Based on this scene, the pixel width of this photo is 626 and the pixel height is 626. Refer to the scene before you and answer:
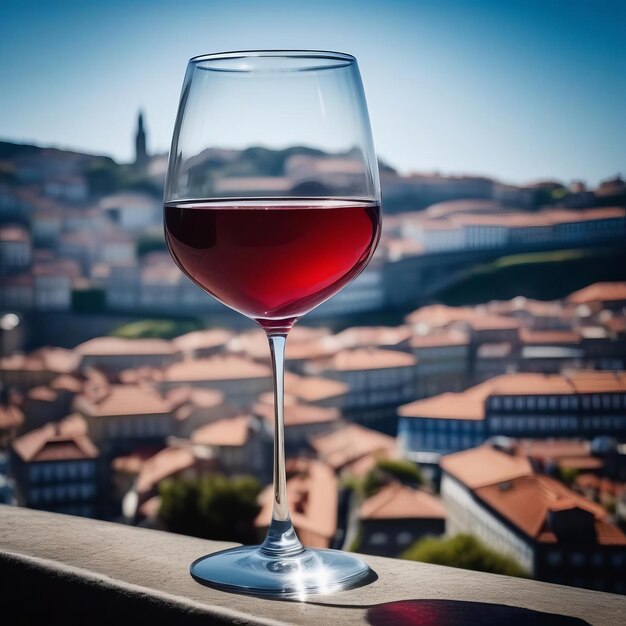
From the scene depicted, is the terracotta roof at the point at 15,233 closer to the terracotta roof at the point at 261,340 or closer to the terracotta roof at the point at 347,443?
the terracotta roof at the point at 261,340

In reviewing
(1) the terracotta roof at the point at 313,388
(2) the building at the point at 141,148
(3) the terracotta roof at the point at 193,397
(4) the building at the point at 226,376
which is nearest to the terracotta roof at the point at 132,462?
(3) the terracotta roof at the point at 193,397

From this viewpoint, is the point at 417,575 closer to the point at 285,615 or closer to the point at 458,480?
the point at 285,615

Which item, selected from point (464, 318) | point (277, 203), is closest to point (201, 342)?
point (464, 318)

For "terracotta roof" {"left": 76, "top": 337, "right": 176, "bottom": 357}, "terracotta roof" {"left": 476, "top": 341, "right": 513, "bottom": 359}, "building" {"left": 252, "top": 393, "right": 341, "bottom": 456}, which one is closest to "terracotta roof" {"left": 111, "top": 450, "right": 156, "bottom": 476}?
"terracotta roof" {"left": 76, "top": 337, "right": 176, "bottom": 357}

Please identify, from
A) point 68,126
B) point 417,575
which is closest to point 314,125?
point 417,575

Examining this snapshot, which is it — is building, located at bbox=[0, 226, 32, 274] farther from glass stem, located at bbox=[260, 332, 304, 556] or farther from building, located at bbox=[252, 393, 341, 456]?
glass stem, located at bbox=[260, 332, 304, 556]

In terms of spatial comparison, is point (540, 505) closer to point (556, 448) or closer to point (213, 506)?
point (556, 448)
